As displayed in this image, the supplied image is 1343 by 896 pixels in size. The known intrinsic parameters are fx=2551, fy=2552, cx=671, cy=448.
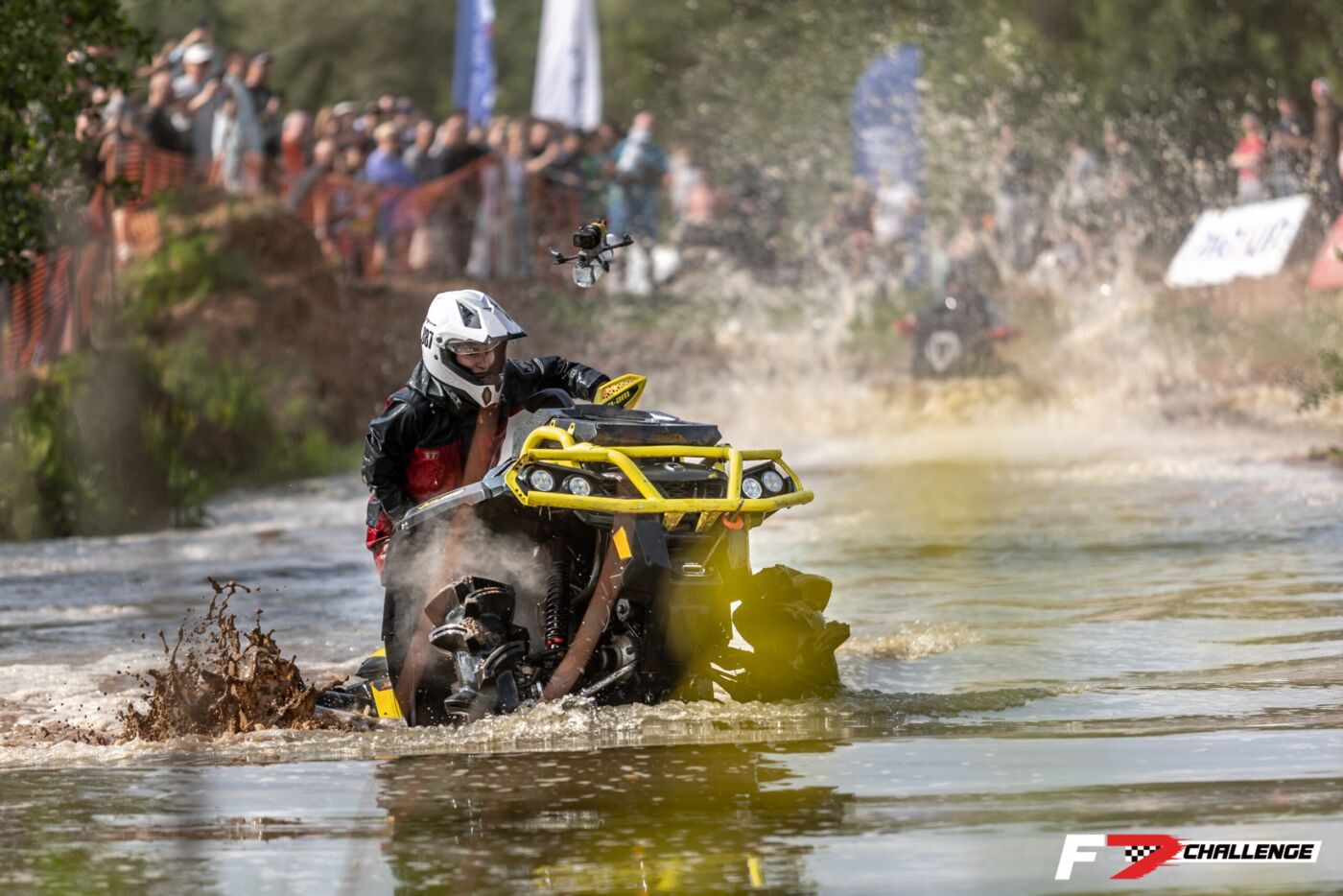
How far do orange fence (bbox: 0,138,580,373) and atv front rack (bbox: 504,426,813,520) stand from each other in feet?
55.9

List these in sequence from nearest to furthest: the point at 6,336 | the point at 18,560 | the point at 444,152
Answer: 1. the point at 18,560
2. the point at 6,336
3. the point at 444,152

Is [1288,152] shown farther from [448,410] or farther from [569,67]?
[448,410]

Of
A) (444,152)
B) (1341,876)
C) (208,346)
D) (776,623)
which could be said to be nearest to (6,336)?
(208,346)

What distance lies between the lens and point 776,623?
33.9 ft

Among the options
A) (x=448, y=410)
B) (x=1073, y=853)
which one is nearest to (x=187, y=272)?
(x=448, y=410)

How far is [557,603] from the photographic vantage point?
33.4ft

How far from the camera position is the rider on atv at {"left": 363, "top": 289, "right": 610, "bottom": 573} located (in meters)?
10.6

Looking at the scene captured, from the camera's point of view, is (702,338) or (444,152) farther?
(702,338)

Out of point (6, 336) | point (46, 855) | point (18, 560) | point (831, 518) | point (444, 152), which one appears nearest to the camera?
point (46, 855)

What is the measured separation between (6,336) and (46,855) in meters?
17.4

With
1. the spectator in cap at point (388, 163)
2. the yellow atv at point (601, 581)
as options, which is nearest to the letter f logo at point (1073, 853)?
the yellow atv at point (601, 581)

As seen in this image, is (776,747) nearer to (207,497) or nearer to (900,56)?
(207,497)

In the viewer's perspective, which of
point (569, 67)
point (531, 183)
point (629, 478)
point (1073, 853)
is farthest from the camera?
point (569, 67)

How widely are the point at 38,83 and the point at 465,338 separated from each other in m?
10.1
